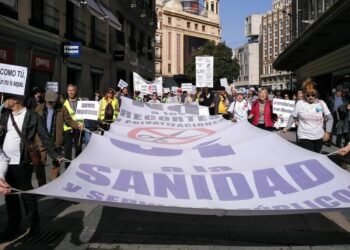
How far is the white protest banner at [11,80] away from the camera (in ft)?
25.7

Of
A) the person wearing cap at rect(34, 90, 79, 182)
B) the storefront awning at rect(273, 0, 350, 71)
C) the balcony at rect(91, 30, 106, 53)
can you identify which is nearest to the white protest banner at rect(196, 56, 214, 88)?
the storefront awning at rect(273, 0, 350, 71)

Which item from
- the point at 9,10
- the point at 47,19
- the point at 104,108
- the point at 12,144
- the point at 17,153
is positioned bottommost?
the point at 17,153

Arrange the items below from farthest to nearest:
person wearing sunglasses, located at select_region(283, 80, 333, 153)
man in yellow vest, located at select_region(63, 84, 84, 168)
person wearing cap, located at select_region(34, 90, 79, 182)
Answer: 1. man in yellow vest, located at select_region(63, 84, 84, 168)
2. person wearing cap, located at select_region(34, 90, 79, 182)
3. person wearing sunglasses, located at select_region(283, 80, 333, 153)

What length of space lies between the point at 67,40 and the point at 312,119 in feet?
52.8

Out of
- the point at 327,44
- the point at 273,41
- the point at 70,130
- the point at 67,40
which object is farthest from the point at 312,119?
the point at 273,41

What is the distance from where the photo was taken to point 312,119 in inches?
347

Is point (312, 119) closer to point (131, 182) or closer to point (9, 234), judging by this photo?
point (131, 182)

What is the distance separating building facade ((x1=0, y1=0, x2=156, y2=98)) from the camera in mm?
17977

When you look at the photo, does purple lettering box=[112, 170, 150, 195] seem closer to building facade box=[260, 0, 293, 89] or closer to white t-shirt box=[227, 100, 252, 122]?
white t-shirt box=[227, 100, 252, 122]

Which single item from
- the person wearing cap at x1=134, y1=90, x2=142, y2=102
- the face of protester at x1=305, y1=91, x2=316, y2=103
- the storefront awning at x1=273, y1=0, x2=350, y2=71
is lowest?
the face of protester at x1=305, y1=91, x2=316, y2=103

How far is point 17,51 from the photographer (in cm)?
1798

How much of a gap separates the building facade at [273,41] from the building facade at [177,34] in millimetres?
30662

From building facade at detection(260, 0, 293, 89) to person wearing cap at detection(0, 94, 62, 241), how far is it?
449 feet

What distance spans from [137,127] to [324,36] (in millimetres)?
18625
